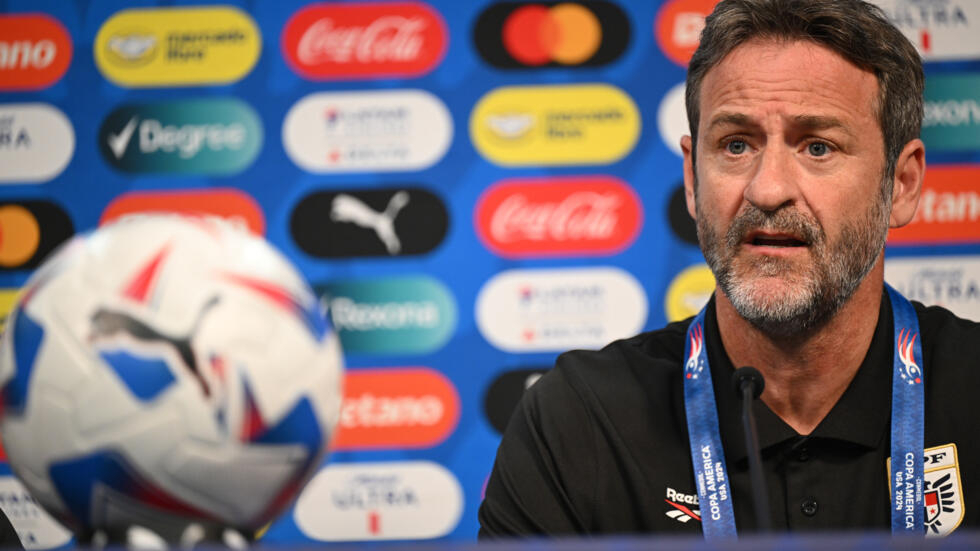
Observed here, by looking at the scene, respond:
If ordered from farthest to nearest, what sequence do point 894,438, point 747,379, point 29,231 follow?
point 29,231 < point 894,438 < point 747,379

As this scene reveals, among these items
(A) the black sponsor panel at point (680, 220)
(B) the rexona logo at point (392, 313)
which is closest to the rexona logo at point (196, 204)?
(B) the rexona logo at point (392, 313)

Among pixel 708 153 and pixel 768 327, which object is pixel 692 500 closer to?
pixel 768 327

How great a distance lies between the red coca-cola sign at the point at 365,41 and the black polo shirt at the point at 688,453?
1468mm

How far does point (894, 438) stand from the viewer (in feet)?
3.52

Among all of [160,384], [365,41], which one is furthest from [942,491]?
[365,41]

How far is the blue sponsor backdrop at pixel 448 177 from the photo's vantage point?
2439 mm

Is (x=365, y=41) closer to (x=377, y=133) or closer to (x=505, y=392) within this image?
(x=377, y=133)

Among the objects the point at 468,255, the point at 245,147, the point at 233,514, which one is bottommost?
the point at 468,255

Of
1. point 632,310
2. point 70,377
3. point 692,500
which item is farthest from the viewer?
point 632,310

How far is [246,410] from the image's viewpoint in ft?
1.85

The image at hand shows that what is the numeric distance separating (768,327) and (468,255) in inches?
54.3

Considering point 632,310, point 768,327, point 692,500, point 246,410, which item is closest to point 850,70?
point 768,327

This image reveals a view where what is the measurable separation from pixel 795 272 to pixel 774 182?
110 mm

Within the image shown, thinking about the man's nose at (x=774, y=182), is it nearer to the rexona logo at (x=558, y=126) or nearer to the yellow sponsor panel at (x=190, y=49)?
the rexona logo at (x=558, y=126)
